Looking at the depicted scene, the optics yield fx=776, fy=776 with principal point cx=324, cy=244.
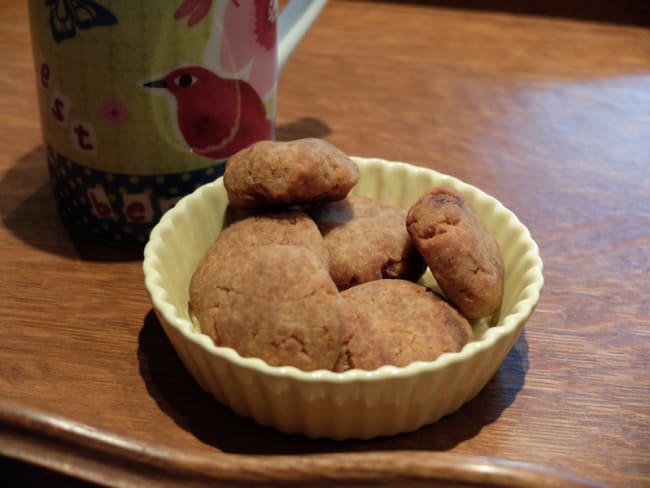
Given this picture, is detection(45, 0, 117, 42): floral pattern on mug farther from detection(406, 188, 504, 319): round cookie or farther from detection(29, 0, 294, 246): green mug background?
detection(406, 188, 504, 319): round cookie

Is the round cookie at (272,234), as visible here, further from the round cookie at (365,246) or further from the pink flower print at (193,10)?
the pink flower print at (193,10)

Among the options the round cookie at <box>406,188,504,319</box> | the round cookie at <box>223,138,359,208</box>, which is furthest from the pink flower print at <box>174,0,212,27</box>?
the round cookie at <box>406,188,504,319</box>

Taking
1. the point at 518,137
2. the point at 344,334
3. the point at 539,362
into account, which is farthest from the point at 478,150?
the point at 344,334

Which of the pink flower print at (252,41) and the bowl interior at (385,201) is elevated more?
the pink flower print at (252,41)

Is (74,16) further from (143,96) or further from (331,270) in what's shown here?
(331,270)

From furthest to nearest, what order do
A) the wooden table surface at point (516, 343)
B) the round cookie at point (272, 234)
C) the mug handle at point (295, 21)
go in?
the mug handle at point (295, 21), the round cookie at point (272, 234), the wooden table surface at point (516, 343)

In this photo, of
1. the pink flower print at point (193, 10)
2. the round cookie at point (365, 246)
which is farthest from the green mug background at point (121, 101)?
the round cookie at point (365, 246)

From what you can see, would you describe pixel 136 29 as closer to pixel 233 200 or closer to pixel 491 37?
pixel 233 200
